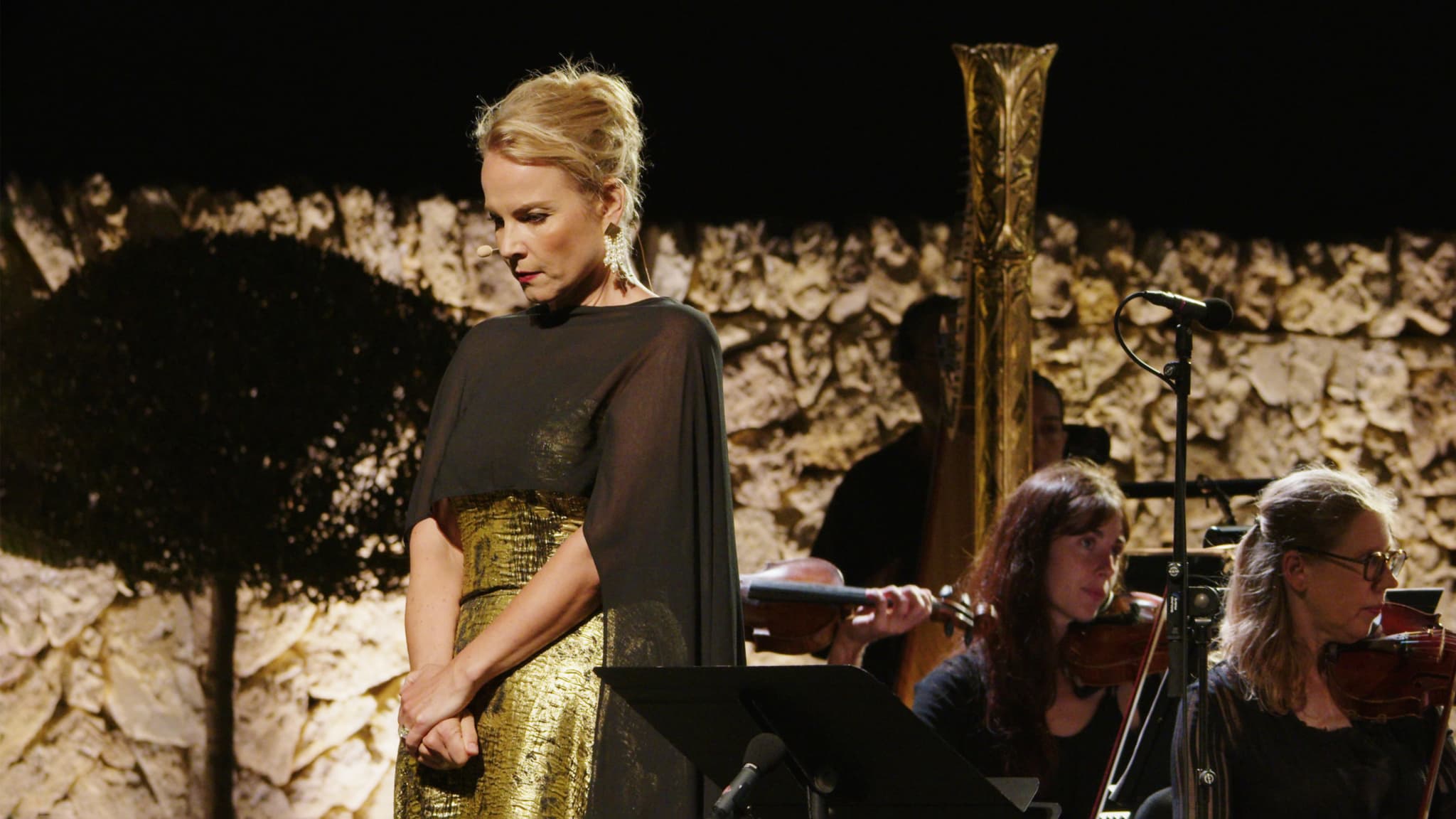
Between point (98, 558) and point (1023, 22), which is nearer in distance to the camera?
point (98, 558)

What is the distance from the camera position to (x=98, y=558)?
13.0 feet

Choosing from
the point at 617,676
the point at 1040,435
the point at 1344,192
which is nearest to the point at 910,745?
the point at 617,676

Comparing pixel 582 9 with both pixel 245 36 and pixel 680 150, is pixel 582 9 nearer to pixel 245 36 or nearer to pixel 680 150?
pixel 680 150

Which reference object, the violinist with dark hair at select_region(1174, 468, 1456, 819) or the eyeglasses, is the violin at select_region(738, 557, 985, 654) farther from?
the eyeglasses

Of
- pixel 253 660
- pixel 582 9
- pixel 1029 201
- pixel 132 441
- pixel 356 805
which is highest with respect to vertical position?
pixel 582 9

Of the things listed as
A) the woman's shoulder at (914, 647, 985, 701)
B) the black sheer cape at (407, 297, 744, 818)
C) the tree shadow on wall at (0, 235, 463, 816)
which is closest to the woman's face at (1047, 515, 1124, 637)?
the woman's shoulder at (914, 647, 985, 701)

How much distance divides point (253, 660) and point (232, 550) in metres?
0.54

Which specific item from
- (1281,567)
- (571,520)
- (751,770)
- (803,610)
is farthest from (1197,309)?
Answer: (803,610)

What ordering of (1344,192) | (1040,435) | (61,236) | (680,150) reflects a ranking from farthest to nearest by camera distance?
1. (1344,192)
2. (680,150)
3. (61,236)
4. (1040,435)

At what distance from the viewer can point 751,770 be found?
1470 millimetres

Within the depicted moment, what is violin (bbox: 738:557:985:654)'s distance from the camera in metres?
3.19

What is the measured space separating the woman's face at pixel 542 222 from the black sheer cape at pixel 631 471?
0.24 feet

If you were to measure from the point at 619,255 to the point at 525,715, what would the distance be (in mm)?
540

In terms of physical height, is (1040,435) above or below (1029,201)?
below
